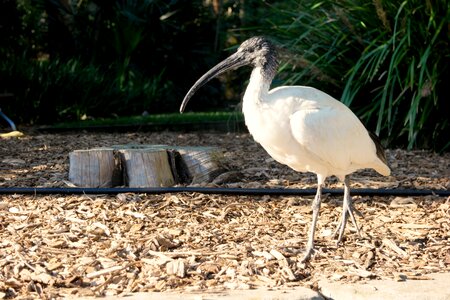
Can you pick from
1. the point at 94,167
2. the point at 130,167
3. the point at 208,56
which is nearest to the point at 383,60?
the point at 130,167

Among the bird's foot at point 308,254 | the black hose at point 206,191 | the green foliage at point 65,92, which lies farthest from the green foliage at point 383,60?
the green foliage at point 65,92

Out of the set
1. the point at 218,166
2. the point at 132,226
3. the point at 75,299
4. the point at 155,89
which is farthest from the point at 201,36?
the point at 75,299

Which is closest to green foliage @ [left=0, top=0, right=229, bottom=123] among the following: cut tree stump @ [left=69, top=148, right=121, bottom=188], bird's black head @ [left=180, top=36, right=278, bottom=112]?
cut tree stump @ [left=69, top=148, right=121, bottom=188]

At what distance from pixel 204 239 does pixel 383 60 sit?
3.82m

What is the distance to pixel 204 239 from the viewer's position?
15.3 feet

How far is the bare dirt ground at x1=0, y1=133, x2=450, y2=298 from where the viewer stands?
399 cm

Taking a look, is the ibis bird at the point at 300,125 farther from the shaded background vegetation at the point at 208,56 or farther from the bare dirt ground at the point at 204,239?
the shaded background vegetation at the point at 208,56

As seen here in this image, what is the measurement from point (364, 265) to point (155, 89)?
38.6 ft

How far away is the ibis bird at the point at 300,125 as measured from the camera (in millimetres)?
4332

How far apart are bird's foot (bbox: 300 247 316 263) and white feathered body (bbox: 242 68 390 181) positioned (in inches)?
19.3

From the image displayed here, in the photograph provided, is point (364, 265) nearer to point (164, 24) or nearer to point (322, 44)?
point (322, 44)

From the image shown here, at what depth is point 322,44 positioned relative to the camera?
882cm

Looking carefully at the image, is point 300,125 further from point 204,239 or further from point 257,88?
point 204,239

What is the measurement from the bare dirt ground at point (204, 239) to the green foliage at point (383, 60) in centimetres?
165
